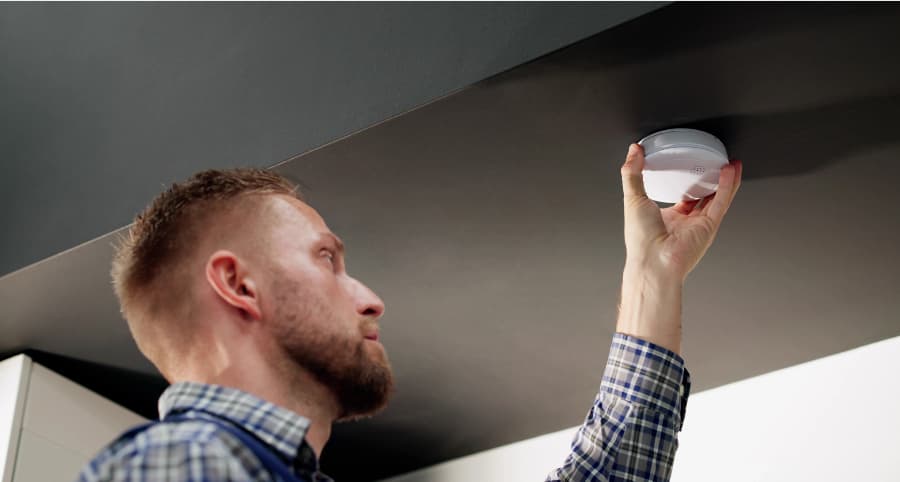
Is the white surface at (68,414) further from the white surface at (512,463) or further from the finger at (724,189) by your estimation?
the finger at (724,189)

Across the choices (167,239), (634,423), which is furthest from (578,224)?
(167,239)

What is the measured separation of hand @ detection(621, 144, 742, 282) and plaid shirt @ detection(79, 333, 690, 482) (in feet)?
0.30

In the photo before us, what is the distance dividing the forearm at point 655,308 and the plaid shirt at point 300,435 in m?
0.01

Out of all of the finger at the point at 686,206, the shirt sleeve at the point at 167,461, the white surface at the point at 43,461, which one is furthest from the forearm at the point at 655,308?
the white surface at the point at 43,461

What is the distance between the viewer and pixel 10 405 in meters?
1.69

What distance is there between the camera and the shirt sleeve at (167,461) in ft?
2.79

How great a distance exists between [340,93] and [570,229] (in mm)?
336

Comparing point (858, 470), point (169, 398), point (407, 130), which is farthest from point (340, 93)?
point (858, 470)

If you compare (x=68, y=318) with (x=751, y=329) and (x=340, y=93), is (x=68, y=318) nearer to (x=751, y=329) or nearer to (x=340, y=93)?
(x=340, y=93)

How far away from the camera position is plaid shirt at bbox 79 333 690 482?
86 centimetres

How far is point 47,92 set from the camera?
168 centimetres

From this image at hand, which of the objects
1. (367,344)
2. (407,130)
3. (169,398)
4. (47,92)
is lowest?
(169,398)

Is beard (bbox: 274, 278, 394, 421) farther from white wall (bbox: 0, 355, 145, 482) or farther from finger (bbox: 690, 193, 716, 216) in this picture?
white wall (bbox: 0, 355, 145, 482)

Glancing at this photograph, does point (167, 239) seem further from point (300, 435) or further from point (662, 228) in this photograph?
point (662, 228)
